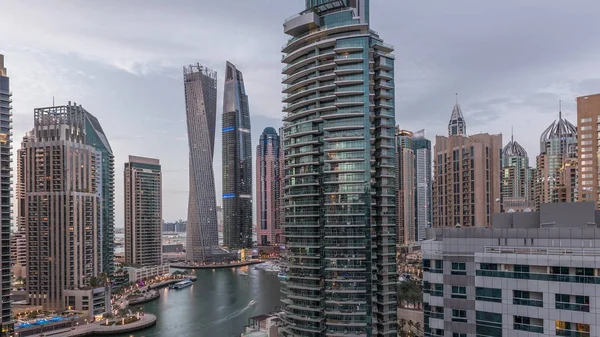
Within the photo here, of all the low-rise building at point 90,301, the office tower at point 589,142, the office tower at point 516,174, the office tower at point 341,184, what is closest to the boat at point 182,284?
the low-rise building at point 90,301

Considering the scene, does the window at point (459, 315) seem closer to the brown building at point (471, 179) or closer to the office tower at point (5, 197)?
the brown building at point (471, 179)

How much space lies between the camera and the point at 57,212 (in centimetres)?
10719

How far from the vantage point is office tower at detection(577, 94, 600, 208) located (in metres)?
77.2

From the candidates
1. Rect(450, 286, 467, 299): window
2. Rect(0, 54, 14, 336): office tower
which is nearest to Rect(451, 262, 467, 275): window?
Rect(450, 286, 467, 299): window

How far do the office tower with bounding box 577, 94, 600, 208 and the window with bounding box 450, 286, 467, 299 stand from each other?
61173mm

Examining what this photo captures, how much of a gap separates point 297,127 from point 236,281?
105 m

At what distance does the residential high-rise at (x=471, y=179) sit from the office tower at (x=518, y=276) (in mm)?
63627

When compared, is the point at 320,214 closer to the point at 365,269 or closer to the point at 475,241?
the point at 365,269

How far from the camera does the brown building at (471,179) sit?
294 feet

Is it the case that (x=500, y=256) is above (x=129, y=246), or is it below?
above

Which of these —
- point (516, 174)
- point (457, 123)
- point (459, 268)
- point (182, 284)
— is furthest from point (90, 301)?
point (516, 174)

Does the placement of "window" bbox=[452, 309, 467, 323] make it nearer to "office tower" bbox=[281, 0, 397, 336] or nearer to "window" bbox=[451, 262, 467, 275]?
"window" bbox=[451, 262, 467, 275]

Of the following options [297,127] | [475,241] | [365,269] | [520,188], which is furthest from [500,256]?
[520,188]

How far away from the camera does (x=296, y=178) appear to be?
60.2 meters
